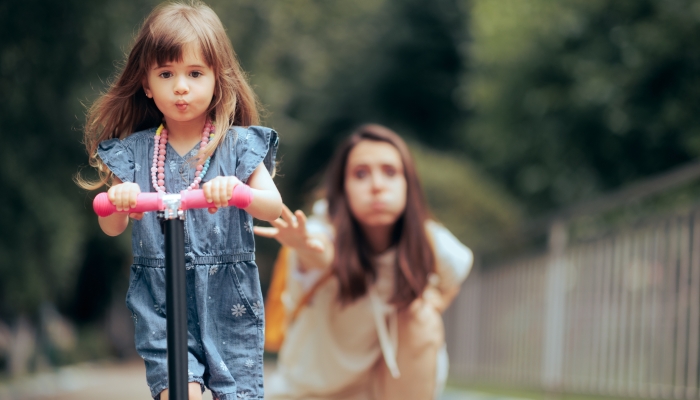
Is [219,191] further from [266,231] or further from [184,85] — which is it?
[266,231]

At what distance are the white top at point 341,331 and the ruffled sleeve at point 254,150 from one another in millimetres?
1756

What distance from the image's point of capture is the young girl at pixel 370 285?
4152mm

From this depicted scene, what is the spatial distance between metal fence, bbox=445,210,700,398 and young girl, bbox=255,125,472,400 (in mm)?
2202

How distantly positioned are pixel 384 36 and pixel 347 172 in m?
19.3

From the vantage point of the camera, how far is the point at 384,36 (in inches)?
912

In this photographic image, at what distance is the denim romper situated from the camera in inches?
90.5

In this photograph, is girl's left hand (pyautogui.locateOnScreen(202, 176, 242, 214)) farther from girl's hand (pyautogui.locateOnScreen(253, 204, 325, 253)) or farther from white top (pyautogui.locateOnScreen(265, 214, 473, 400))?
white top (pyautogui.locateOnScreen(265, 214, 473, 400))

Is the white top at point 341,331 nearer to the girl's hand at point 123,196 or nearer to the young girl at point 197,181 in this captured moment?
the young girl at point 197,181

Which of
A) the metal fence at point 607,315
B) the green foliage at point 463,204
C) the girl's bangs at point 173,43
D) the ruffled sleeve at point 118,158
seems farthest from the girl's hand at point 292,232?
the green foliage at point 463,204

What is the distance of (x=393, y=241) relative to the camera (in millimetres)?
4340

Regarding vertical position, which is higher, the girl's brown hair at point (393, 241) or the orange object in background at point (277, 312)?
the girl's brown hair at point (393, 241)

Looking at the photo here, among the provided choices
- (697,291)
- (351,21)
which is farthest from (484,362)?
(351,21)

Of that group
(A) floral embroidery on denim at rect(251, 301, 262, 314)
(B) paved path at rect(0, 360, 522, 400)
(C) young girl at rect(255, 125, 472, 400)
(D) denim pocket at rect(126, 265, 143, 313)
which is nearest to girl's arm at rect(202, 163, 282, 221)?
(A) floral embroidery on denim at rect(251, 301, 262, 314)

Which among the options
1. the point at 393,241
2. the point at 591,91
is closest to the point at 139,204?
the point at 393,241
